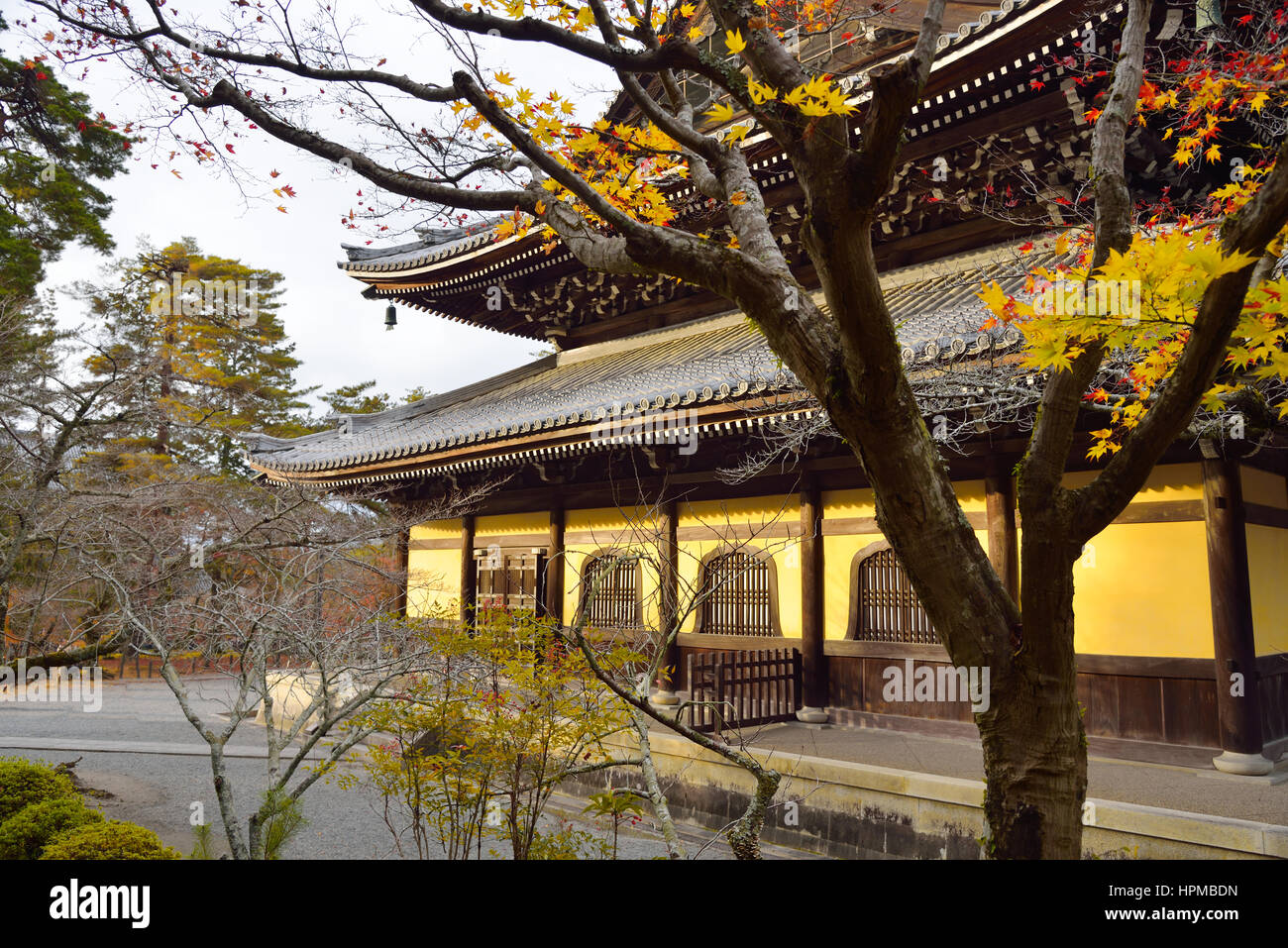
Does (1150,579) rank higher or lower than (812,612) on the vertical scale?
higher

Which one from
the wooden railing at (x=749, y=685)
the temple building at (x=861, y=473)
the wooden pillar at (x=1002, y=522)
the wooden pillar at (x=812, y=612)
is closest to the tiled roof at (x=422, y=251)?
the temple building at (x=861, y=473)

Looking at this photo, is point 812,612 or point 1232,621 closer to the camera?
point 1232,621

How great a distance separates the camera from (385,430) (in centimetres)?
1392

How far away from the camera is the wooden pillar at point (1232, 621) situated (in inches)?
250

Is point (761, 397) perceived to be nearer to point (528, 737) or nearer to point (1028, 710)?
point (528, 737)

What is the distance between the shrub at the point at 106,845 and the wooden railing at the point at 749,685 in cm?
481

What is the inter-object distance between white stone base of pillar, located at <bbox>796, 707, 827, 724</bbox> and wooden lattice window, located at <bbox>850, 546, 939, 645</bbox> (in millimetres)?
896

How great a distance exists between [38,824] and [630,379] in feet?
22.8

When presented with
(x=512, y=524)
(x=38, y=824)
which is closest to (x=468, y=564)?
(x=512, y=524)

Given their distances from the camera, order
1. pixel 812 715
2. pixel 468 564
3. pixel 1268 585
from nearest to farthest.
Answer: pixel 1268 585
pixel 812 715
pixel 468 564

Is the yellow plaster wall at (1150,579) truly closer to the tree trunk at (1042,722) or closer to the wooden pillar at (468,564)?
the tree trunk at (1042,722)

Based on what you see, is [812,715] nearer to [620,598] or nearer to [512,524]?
[620,598]

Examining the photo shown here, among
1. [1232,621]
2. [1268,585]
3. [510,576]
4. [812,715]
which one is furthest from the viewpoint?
[510,576]

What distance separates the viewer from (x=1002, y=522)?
299 inches
